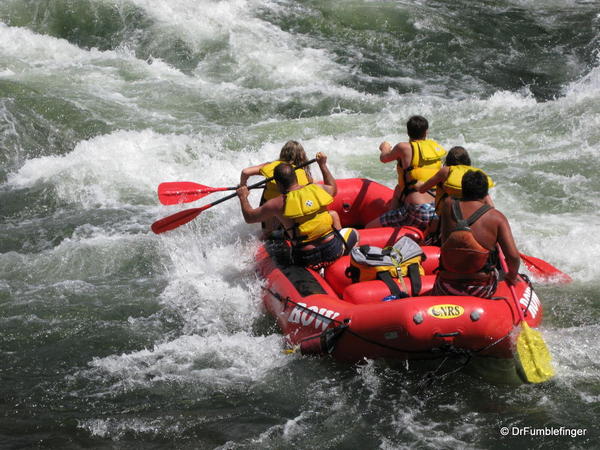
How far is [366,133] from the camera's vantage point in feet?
32.6

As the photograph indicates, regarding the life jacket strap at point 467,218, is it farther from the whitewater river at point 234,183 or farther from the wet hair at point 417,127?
the wet hair at point 417,127

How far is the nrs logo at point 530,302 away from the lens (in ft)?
16.9

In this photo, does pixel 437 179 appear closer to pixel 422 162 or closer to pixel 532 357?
pixel 422 162

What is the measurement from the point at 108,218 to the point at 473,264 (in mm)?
4571

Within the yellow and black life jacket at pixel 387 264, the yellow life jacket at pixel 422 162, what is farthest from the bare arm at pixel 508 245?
the yellow life jacket at pixel 422 162

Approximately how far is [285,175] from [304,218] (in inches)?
13.6

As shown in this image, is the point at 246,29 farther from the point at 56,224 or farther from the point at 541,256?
the point at 541,256

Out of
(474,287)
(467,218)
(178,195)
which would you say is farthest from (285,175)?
(178,195)

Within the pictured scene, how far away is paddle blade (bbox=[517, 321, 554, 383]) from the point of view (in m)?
4.77

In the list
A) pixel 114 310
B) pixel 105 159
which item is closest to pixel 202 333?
pixel 114 310

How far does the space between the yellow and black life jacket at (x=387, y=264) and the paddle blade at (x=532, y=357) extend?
82 cm

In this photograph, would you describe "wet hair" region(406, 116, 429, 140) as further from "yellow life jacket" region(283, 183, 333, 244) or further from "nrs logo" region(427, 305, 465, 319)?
"nrs logo" region(427, 305, 465, 319)

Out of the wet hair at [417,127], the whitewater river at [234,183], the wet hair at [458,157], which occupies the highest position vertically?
the wet hair at [417,127]

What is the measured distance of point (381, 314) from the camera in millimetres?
4805
